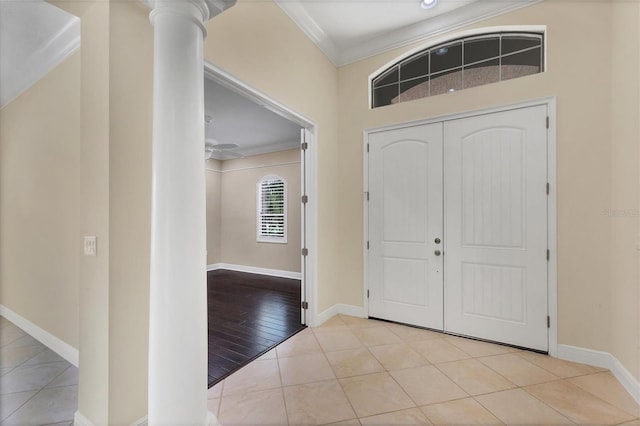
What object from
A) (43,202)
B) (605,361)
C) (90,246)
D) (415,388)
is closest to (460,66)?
(605,361)

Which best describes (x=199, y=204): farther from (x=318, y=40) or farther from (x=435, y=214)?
(x=318, y=40)

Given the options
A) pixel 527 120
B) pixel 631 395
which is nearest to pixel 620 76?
pixel 527 120

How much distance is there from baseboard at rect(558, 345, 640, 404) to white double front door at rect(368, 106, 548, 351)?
0.53ft

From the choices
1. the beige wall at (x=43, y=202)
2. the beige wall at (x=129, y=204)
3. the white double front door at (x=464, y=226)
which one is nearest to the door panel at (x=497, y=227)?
the white double front door at (x=464, y=226)

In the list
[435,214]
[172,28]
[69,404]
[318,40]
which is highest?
[318,40]

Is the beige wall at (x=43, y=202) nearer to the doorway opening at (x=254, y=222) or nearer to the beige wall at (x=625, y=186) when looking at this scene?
the doorway opening at (x=254, y=222)

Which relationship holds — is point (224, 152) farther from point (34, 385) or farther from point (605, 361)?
point (605, 361)

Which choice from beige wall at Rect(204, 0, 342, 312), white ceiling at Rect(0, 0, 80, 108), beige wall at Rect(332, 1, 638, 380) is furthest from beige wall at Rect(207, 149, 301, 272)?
beige wall at Rect(332, 1, 638, 380)

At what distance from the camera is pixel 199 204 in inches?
47.2

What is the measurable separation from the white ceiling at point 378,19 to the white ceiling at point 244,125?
1.13 m

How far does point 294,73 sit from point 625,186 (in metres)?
2.96

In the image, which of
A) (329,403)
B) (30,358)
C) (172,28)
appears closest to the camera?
(172,28)

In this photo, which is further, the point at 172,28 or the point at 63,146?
the point at 63,146

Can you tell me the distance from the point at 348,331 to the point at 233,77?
2698 millimetres
